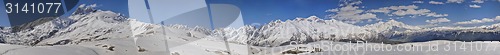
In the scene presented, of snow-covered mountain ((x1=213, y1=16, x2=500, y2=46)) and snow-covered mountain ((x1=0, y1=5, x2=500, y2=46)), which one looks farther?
snow-covered mountain ((x1=213, y1=16, x2=500, y2=46))

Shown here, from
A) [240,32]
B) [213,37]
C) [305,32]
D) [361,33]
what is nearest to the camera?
[213,37]

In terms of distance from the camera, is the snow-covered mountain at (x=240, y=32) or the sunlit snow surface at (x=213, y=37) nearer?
Answer: the sunlit snow surface at (x=213, y=37)

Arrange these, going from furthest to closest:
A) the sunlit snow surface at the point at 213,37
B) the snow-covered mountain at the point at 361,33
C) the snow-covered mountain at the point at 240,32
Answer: the snow-covered mountain at the point at 361,33
the snow-covered mountain at the point at 240,32
the sunlit snow surface at the point at 213,37

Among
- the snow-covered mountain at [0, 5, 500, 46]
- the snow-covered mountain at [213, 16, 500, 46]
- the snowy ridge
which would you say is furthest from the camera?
the snowy ridge

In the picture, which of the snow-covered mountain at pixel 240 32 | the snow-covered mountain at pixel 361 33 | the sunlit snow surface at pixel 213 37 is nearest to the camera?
the sunlit snow surface at pixel 213 37

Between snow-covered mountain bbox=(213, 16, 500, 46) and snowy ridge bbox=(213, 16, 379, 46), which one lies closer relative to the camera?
snow-covered mountain bbox=(213, 16, 500, 46)

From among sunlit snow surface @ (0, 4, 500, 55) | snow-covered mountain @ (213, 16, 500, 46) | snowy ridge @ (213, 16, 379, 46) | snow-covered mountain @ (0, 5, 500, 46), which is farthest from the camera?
snowy ridge @ (213, 16, 379, 46)

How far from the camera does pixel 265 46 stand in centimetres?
618

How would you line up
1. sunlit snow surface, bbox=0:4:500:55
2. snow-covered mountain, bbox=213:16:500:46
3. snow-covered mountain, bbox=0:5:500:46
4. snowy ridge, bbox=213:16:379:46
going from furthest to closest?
1. snowy ridge, bbox=213:16:379:46
2. snow-covered mountain, bbox=213:16:500:46
3. snow-covered mountain, bbox=0:5:500:46
4. sunlit snow surface, bbox=0:4:500:55

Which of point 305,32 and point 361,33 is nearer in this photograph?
point 361,33

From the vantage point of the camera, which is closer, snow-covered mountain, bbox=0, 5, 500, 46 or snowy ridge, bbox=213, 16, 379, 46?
snow-covered mountain, bbox=0, 5, 500, 46

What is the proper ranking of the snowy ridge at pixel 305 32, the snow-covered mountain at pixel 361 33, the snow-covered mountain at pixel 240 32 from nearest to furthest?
1. the snow-covered mountain at pixel 240 32
2. the snow-covered mountain at pixel 361 33
3. the snowy ridge at pixel 305 32

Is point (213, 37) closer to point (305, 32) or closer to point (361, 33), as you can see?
point (361, 33)

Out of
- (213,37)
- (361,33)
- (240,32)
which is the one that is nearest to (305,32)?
(361,33)
